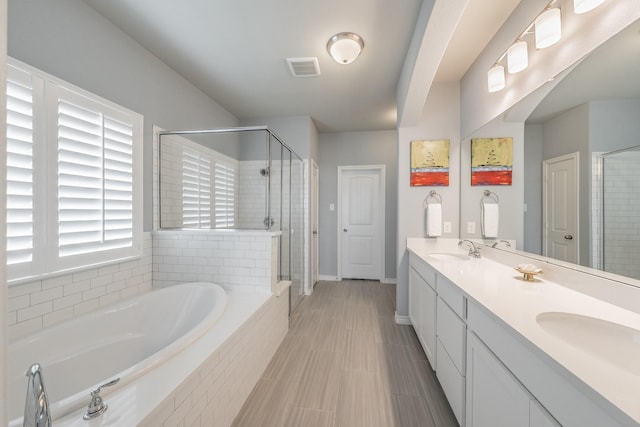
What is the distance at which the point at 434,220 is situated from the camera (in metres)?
2.53

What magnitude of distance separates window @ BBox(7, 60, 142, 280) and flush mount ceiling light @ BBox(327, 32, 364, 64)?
169cm

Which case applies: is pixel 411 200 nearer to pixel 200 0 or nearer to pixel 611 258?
pixel 611 258

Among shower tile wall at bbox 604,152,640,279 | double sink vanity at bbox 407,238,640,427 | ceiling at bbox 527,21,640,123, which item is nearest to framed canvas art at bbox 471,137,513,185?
ceiling at bbox 527,21,640,123

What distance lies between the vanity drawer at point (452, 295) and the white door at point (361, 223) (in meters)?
2.70

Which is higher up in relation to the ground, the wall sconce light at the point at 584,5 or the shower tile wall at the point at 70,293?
the wall sconce light at the point at 584,5

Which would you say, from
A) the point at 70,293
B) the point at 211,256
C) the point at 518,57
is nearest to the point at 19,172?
the point at 70,293

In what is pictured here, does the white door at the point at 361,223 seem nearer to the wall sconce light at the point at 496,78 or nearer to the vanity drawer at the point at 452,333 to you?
the wall sconce light at the point at 496,78

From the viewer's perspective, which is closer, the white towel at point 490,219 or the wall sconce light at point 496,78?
the wall sconce light at point 496,78

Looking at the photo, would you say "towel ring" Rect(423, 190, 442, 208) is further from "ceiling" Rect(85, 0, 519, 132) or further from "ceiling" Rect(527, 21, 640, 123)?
"ceiling" Rect(527, 21, 640, 123)

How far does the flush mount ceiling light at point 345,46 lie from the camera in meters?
1.93

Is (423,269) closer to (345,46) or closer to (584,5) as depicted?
(584,5)

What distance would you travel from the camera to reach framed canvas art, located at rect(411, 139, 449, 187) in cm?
259

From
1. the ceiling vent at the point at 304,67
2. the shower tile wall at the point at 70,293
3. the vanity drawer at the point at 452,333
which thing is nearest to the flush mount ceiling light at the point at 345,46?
the ceiling vent at the point at 304,67

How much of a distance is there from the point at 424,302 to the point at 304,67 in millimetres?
2348
